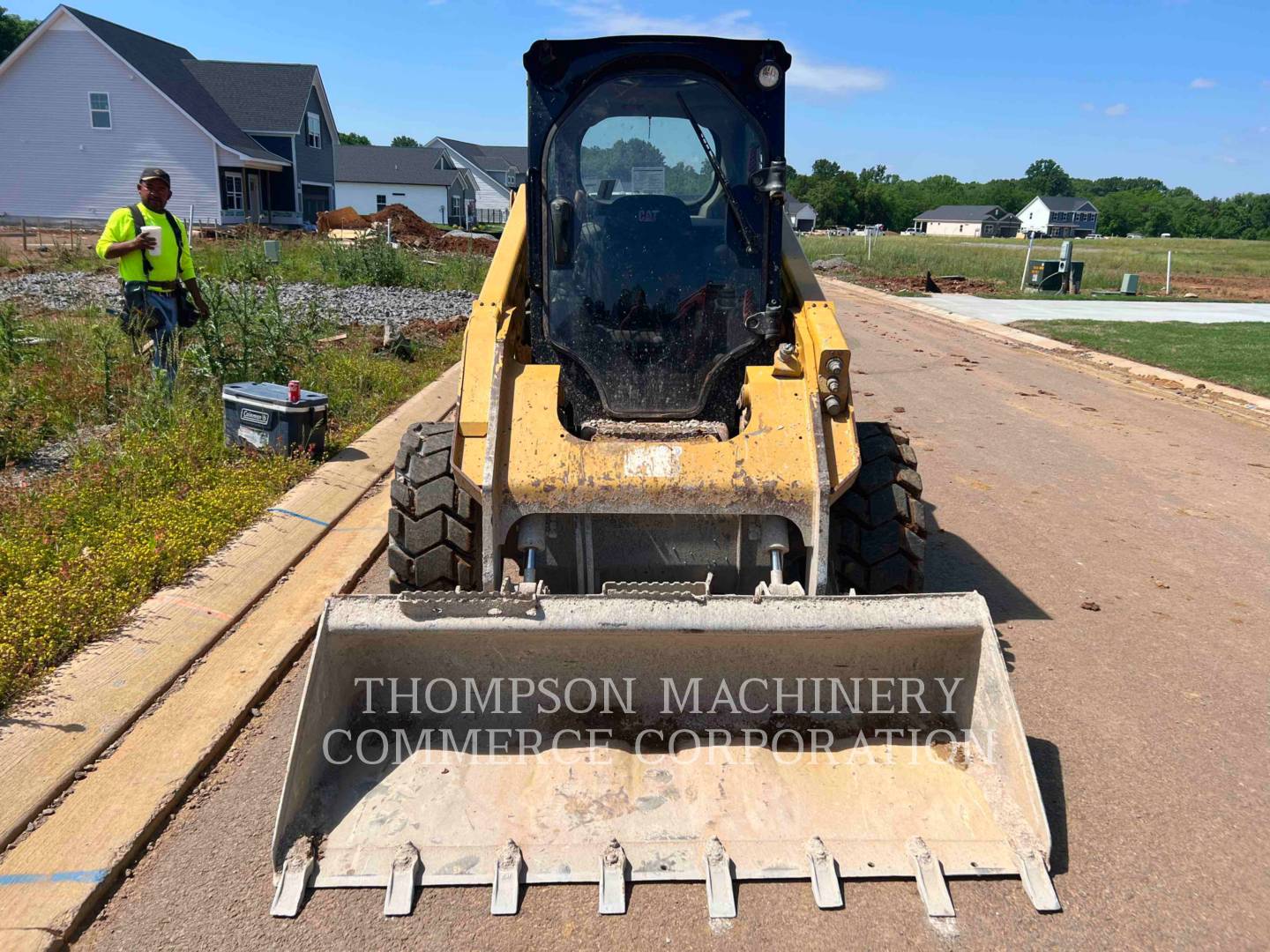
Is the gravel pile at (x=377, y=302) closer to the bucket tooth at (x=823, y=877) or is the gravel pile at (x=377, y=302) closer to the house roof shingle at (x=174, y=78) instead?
the bucket tooth at (x=823, y=877)

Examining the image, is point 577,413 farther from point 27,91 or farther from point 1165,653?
point 27,91

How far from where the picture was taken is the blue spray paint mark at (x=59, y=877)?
2855 millimetres

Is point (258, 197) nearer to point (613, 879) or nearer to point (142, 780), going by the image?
point (142, 780)

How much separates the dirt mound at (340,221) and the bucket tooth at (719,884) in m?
33.4

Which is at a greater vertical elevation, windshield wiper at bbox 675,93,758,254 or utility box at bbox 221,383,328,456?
windshield wiper at bbox 675,93,758,254

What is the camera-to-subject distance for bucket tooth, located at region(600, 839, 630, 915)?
284 centimetres

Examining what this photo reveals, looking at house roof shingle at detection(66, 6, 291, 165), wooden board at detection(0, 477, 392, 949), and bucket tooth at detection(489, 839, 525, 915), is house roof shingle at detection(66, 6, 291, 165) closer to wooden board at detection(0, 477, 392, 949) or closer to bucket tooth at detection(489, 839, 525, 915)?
wooden board at detection(0, 477, 392, 949)

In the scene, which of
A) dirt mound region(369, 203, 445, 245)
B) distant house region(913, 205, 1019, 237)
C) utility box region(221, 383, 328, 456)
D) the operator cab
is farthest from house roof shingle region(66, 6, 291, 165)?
distant house region(913, 205, 1019, 237)

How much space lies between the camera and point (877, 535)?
164 inches

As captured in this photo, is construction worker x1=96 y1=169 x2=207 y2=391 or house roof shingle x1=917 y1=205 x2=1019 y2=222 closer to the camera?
construction worker x1=96 y1=169 x2=207 y2=391

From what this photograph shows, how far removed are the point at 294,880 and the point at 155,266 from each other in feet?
19.2

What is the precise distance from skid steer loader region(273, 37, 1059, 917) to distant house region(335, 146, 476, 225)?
175ft

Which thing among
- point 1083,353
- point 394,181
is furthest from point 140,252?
point 394,181

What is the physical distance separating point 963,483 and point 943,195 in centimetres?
15551
